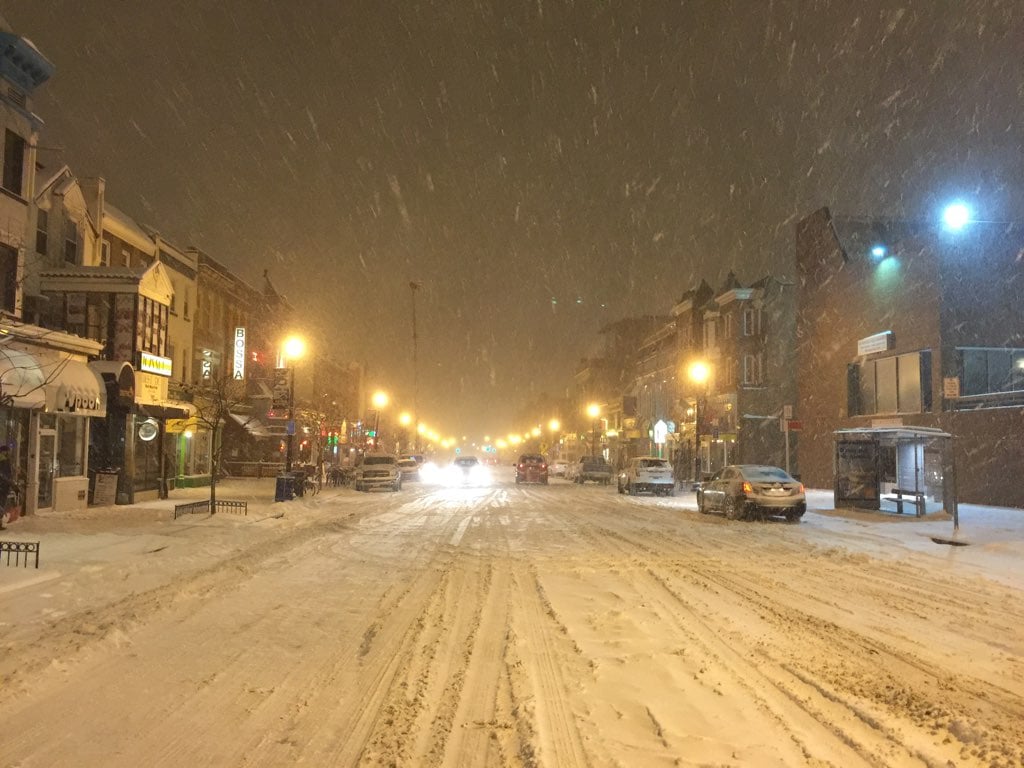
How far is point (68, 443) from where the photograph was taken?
74.6 feet

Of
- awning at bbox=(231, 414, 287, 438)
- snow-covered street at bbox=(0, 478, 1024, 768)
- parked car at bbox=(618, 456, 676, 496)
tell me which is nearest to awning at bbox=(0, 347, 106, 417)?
snow-covered street at bbox=(0, 478, 1024, 768)

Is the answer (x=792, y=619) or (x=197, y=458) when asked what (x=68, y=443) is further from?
(x=792, y=619)

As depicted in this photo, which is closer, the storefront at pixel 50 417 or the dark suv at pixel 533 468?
the storefront at pixel 50 417

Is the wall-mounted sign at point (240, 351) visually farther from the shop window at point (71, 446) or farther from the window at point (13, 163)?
the window at point (13, 163)

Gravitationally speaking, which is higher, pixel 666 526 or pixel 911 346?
pixel 911 346

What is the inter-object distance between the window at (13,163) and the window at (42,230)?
10.4ft

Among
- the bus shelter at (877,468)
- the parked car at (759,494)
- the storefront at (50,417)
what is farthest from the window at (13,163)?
the bus shelter at (877,468)

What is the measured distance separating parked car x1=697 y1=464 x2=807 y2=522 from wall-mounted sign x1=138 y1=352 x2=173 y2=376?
17.6 meters

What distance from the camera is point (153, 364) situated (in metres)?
26.5

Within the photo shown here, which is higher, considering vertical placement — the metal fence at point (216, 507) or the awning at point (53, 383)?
the awning at point (53, 383)

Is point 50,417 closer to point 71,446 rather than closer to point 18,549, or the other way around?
point 71,446

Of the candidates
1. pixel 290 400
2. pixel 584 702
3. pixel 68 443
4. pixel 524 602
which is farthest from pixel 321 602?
pixel 290 400

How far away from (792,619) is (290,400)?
22272mm

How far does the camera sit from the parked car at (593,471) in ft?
167
